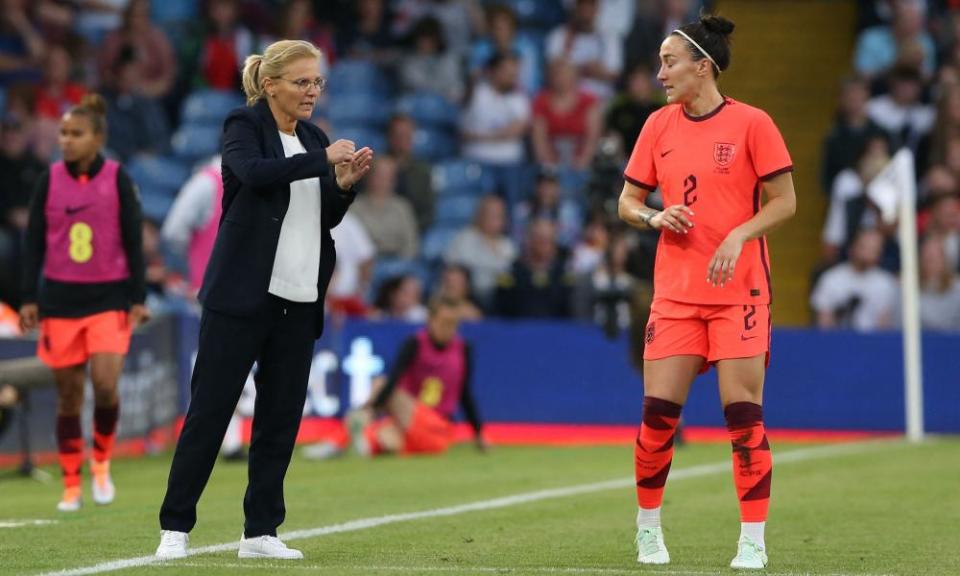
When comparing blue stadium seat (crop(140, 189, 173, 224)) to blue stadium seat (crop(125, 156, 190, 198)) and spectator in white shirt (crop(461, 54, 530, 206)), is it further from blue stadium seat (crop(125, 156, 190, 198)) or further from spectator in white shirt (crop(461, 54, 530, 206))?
spectator in white shirt (crop(461, 54, 530, 206))

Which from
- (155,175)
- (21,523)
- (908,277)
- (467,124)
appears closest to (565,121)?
(467,124)

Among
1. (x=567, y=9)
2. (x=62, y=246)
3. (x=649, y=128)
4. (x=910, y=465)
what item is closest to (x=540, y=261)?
(x=567, y=9)

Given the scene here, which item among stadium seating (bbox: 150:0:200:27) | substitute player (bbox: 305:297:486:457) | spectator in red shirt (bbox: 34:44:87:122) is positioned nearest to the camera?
substitute player (bbox: 305:297:486:457)

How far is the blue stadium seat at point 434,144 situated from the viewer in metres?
20.8

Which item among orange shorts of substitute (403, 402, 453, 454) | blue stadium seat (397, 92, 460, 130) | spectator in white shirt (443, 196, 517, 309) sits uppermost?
blue stadium seat (397, 92, 460, 130)

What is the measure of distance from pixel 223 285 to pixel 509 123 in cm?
1373

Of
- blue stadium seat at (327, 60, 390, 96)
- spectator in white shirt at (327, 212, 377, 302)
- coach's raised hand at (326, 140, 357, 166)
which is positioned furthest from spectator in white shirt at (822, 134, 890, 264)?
coach's raised hand at (326, 140, 357, 166)

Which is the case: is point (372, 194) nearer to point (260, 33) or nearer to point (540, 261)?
point (540, 261)

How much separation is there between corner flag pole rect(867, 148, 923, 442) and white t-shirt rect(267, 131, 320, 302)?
953 cm

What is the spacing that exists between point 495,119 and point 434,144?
0.88m

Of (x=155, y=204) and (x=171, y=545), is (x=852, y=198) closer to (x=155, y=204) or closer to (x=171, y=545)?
(x=155, y=204)

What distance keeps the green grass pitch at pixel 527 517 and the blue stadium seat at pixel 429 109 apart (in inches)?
305

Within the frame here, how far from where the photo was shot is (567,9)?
2225 centimetres

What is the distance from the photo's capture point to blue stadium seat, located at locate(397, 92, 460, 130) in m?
21.0
